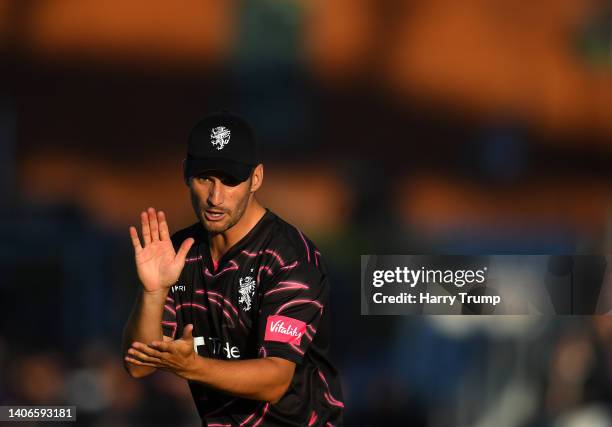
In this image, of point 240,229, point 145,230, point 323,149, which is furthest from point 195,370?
point 323,149

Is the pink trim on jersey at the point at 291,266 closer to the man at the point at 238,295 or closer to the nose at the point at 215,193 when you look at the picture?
the man at the point at 238,295

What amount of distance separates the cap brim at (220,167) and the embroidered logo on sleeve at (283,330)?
19.8 inches

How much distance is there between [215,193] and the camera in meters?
3.94

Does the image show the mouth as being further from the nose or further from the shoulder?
the shoulder

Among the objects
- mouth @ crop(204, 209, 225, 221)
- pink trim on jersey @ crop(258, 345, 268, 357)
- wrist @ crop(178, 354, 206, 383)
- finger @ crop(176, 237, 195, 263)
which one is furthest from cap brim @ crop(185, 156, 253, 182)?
wrist @ crop(178, 354, 206, 383)

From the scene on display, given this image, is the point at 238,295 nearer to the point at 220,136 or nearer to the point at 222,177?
the point at 222,177

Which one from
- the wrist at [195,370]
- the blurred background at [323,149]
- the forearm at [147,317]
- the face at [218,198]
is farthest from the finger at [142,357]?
the blurred background at [323,149]

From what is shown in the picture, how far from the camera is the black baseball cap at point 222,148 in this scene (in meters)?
3.93

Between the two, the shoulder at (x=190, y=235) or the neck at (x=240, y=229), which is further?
the shoulder at (x=190, y=235)

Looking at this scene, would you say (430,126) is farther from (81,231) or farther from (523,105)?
(81,231)

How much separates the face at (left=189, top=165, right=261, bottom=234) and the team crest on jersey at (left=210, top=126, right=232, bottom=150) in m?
0.10

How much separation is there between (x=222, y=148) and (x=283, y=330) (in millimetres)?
664

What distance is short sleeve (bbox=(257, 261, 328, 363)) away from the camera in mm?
3914

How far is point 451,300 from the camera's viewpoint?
659 cm
